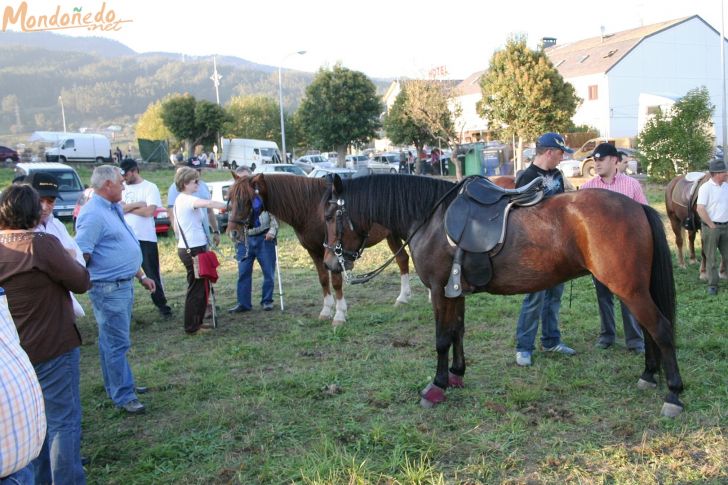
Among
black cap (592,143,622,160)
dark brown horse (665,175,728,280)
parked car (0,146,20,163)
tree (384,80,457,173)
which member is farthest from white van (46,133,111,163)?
black cap (592,143,622,160)

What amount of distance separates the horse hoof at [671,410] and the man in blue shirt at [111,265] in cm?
392

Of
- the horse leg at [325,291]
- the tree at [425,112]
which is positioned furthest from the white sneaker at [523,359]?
the tree at [425,112]

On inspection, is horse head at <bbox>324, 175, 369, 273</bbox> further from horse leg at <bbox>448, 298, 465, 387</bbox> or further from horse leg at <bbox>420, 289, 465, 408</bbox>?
horse leg at <bbox>448, 298, 465, 387</bbox>

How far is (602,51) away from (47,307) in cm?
5091

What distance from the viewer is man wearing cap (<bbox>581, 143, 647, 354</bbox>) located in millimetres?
5125

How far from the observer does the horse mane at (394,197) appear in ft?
15.3

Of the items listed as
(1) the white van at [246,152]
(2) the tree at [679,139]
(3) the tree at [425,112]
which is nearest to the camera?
(2) the tree at [679,139]

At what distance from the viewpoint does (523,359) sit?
5125 mm

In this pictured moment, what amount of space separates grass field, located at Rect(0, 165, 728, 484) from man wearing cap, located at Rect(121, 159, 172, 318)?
1.04 metres

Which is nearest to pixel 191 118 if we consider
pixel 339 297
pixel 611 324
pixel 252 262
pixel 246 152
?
pixel 246 152

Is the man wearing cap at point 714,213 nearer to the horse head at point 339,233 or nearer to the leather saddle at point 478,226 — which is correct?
the leather saddle at point 478,226

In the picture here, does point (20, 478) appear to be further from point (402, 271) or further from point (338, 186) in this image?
point (402, 271)

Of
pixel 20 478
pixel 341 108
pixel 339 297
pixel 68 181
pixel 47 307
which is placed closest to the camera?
pixel 20 478

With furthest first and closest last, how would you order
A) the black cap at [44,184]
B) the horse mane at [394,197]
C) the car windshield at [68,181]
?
the car windshield at [68,181] → the horse mane at [394,197] → the black cap at [44,184]
